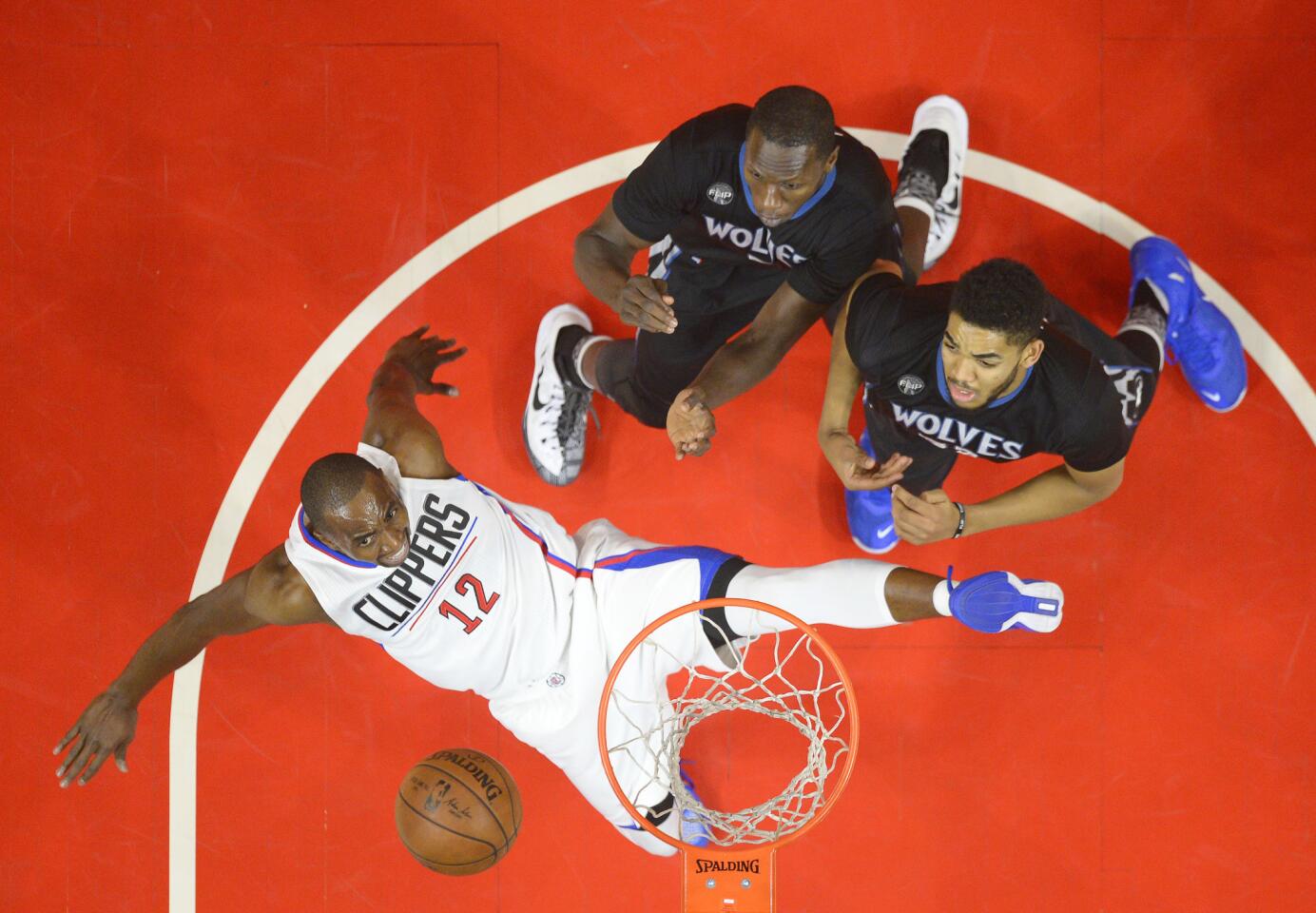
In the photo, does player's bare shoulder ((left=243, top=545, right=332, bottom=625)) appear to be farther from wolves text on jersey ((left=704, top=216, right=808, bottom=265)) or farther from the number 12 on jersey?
wolves text on jersey ((left=704, top=216, right=808, bottom=265))

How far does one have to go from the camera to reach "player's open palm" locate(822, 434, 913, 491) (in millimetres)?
3432

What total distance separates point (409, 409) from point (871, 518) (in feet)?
7.12

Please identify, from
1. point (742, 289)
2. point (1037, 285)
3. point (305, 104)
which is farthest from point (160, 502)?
point (1037, 285)

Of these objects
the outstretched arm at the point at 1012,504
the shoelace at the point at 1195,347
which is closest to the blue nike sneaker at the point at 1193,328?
the shoelace at the point at 1195,347

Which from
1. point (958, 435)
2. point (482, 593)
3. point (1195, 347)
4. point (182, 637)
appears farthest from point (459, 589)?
point (1195, 347)

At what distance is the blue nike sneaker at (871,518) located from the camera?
466cm

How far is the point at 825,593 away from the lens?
3.50 m

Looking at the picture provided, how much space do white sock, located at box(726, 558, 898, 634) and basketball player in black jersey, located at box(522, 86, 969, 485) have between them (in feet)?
1.97

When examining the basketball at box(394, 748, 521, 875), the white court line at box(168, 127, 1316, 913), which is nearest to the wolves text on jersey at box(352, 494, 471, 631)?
the basketball at box(394, 748, 521, 875)

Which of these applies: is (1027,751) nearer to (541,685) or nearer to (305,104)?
(541,685)

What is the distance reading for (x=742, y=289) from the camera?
4.26 metres

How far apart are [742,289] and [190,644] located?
8.59 feet

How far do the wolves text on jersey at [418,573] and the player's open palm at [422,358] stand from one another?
703 millimetres

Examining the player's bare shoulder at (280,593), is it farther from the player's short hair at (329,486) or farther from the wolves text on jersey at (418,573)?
the player's short hair at (329,486)
